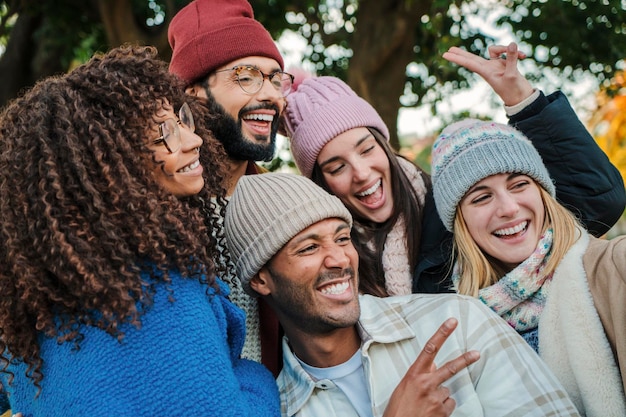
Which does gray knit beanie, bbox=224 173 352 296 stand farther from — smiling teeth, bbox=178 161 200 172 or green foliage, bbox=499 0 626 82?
green foliage, bbox=499 0 626 82

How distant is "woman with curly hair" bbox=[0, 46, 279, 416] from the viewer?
2.22m

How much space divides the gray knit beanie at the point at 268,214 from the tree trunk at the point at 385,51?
3849mm

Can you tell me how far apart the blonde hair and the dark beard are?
3.94ft

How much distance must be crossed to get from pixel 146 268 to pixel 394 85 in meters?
5.18

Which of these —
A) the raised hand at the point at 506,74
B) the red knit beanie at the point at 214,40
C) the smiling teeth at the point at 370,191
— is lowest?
the smiling teeth at the point at 370,191

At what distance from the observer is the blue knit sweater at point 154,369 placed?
2184 mm

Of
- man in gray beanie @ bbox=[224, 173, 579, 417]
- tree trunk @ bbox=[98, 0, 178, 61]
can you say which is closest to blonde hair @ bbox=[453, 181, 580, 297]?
man in gray beanie @ bbox=[224, 173, 579, 417]

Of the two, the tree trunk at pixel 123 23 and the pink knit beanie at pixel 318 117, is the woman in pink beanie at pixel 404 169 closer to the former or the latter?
the pink knit beanie at pixel 318 117

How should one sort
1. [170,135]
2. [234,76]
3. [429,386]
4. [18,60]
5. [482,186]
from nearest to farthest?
[429,386] < [170,135] < [482,186] < [234,76] < [18,60]

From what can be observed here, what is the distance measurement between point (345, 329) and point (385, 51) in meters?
4.58

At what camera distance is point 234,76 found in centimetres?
401

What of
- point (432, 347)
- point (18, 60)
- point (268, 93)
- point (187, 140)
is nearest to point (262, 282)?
point (187, 140)

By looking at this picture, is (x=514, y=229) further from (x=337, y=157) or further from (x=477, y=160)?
(x=337, y=157)

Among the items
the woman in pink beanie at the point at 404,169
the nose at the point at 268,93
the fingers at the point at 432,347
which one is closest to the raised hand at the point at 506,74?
the woman in pink beanie at the point at 404,169
